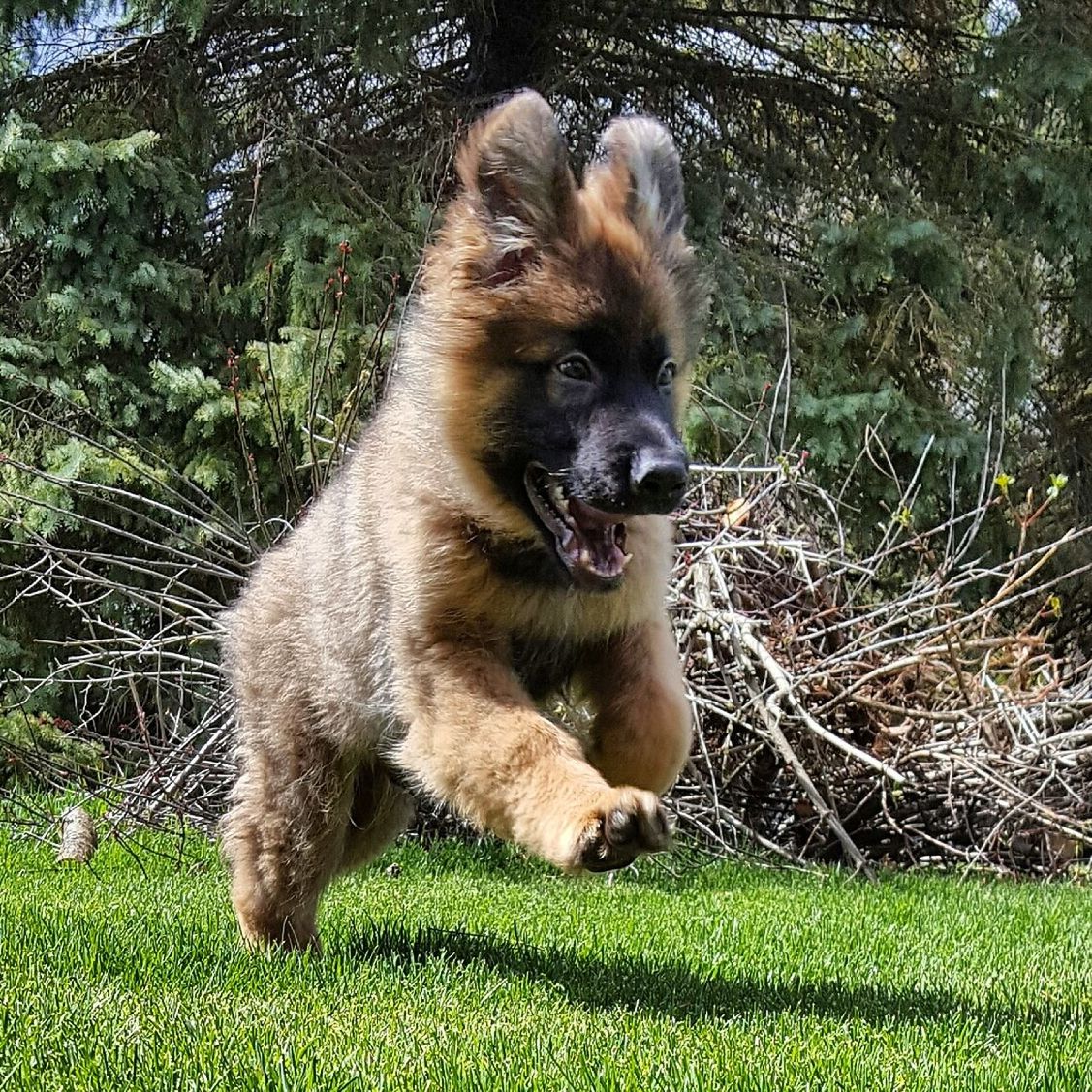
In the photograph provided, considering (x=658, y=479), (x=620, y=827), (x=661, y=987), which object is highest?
(x=658, y=479)

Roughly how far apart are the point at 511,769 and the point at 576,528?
0.71 meters

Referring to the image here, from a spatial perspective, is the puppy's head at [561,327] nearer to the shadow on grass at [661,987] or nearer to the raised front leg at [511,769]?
the raised front leg at [511,769]

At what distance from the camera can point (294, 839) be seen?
14.7 ft

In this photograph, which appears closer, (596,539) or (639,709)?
(596,539)

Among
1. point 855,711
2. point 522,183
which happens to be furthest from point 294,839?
point 855,711

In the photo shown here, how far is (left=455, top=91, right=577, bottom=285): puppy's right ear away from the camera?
372 centimetres

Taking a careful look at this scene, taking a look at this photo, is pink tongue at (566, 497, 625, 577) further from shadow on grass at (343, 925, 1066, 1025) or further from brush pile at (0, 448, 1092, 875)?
brush pile at (0, 448, 1092, 875)

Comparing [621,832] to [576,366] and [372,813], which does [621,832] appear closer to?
[576,366]

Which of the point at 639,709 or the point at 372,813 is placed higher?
the point at 639,709

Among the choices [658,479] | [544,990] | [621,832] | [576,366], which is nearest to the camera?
[621,832]

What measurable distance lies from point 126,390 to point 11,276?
1.55 meters

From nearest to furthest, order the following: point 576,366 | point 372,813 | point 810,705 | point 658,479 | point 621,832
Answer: point 621,832 < point 658,479 < point 576,366 < point 372,813 < point 810,705

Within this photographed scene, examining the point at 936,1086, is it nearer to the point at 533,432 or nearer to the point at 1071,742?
the point at 533,432

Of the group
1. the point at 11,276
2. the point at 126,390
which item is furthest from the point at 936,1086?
the point at 11,276
